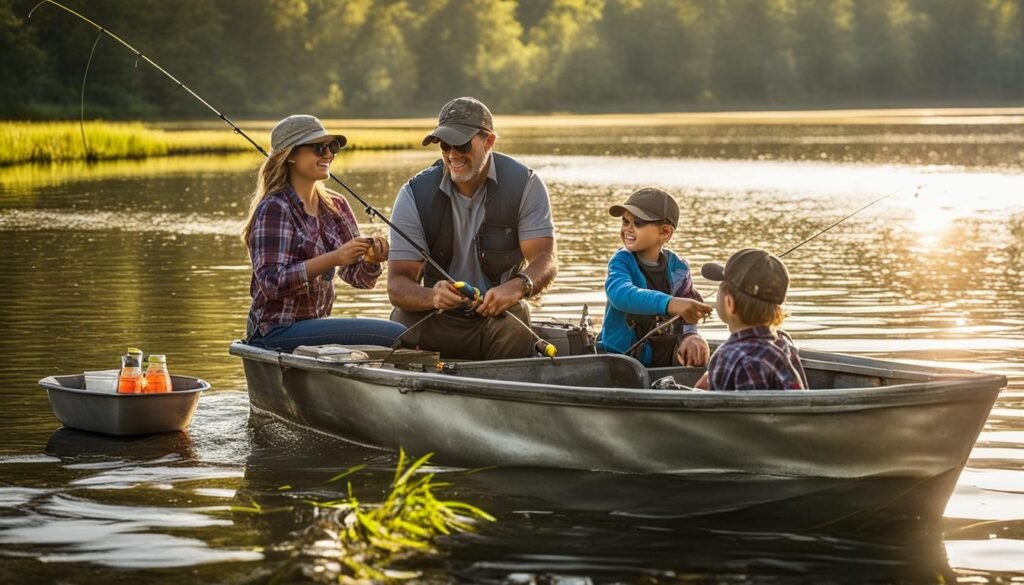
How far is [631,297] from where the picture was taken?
24.7ft

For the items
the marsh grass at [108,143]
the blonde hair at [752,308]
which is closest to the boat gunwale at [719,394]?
the blonde hair at [752,308]

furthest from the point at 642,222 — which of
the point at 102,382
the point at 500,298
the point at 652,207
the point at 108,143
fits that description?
the point at 108,143

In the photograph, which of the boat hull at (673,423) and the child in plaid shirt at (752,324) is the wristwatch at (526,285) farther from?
the child in plaid shirt at (752,324)

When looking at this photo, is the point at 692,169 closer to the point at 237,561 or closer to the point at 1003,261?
the point at 1003,261

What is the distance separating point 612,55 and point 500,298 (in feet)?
363

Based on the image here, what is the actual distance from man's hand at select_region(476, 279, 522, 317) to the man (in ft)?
0.19

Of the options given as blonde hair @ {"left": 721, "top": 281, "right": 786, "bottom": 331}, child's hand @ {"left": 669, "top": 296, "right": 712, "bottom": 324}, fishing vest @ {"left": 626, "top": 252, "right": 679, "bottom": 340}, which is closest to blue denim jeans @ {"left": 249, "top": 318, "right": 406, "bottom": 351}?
fishing vest @ {"left": 626, "top": 252, "right": 679, "bottom": 340}

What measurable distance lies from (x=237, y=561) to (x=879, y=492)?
2551 mm

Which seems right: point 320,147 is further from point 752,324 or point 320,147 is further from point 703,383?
point 752,324

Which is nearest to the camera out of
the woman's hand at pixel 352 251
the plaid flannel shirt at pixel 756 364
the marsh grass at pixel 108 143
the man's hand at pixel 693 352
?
the plaid flannel shirt at pixel 756 364

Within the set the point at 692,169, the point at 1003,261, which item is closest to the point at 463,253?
the point at 1003,261

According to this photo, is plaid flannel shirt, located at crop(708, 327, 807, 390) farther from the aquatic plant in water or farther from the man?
the man

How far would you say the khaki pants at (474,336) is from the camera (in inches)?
323

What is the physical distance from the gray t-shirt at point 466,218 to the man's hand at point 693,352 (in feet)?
2.89
